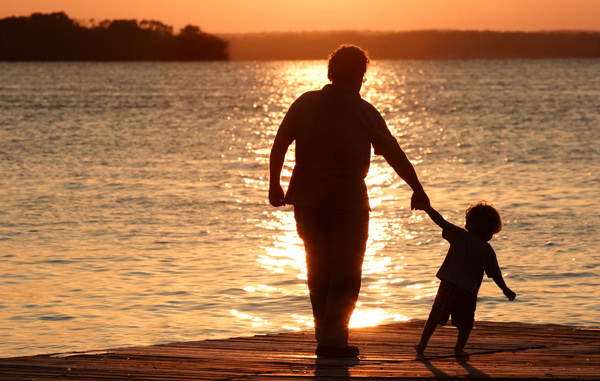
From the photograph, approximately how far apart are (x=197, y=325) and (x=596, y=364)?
546 centimetres

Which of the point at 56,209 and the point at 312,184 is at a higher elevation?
the point at 312,184

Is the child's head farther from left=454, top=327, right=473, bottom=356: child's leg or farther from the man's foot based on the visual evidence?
the man's foot

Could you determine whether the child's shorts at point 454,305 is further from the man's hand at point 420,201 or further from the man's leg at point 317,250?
the man's leg at point 317,250

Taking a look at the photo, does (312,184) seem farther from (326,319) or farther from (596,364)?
(596,364)

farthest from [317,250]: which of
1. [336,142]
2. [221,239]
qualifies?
[221,239]

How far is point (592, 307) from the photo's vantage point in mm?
11766

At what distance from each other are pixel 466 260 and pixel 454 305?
1.02ft

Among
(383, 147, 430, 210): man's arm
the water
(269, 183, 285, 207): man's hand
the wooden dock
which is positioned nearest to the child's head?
(383, 147, 430, 210): man's arm

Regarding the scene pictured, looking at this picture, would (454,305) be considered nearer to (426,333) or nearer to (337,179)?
(426,333)

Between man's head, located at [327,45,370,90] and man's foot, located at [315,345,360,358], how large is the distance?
5.28ft

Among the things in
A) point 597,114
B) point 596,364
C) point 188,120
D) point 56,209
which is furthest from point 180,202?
point 597,114

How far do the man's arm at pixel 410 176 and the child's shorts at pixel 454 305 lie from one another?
0.57 meters

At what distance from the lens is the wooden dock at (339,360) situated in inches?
229

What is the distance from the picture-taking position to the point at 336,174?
618 centimetres
